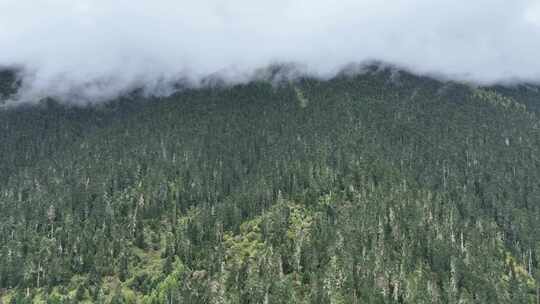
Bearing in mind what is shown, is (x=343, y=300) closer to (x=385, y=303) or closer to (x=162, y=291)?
(x=385, y=303)

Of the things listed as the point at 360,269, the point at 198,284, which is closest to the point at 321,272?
the point at 360,269

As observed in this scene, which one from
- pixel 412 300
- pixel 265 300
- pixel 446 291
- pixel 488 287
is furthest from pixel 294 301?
pixel 488 287

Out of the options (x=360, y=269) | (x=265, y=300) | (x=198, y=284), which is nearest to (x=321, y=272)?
(x=360, y=269)

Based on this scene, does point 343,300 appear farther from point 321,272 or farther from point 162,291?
point 162,291

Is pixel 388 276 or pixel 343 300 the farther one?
pixel 388 276

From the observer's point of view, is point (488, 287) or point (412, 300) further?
point (488, 287)

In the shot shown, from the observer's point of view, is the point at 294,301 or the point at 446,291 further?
the point at 446,291

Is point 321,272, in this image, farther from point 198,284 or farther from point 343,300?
point 198,284
